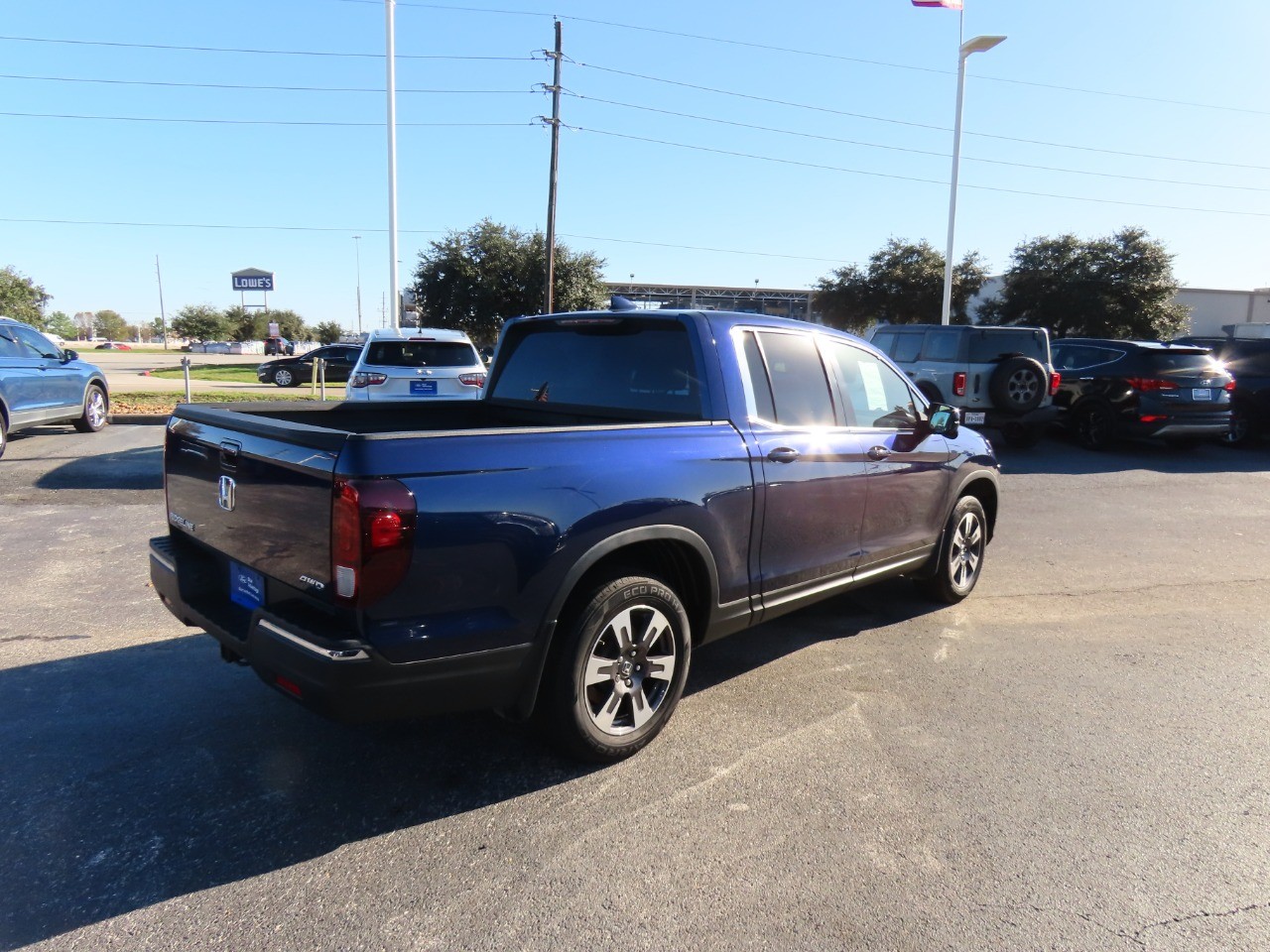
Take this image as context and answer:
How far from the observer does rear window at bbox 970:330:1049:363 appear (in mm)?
12312

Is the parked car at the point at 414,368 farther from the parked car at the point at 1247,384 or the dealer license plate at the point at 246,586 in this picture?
the parked car at the point at 1247,384

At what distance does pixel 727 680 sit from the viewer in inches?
166

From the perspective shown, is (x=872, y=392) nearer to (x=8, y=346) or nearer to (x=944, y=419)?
(x=944, y=419)

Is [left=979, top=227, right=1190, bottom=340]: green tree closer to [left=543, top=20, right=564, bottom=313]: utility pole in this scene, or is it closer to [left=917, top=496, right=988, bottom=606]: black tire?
[left=543, top=20, right=564, bottom=313]: utility pole

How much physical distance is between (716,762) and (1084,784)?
4.77 feet

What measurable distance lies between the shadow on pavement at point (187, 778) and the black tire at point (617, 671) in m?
0.23

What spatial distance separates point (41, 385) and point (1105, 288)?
118 feet

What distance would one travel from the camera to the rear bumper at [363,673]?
101 inches

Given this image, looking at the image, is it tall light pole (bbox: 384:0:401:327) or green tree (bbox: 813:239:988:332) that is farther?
green tree (bbox: 813:239:988:332)

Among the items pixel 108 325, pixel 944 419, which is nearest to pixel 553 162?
pixel 944 419

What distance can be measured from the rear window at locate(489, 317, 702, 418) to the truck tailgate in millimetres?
1697

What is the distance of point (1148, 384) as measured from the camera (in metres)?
12.5

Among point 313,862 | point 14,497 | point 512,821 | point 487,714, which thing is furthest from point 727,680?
point 14,497

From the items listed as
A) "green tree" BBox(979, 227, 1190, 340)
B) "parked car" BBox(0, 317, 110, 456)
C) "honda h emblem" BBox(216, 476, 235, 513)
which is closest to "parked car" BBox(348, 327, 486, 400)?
"parked car" BBox(0, 317, 110, 456)
